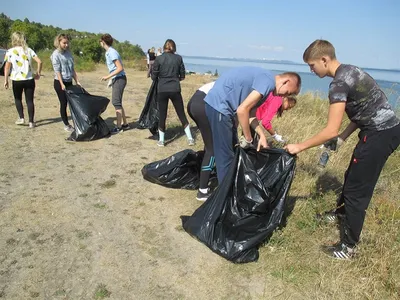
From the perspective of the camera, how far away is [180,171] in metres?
3.79

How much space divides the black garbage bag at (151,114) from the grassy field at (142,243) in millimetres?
1346

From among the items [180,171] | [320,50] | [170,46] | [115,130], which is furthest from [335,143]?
[115,130]

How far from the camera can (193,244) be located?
9.18ft

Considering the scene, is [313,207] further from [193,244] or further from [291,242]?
[193,244]

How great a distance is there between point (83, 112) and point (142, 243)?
3.00 m

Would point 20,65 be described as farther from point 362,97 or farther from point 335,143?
point 362,97

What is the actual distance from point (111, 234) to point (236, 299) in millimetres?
1225

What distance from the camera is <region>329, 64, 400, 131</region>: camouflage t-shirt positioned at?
2333 millimetres

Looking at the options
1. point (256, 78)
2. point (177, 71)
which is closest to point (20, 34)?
point (177, 71)

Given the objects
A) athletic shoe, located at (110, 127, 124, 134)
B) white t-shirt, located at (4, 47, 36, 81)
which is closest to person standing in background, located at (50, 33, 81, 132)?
white t-shirt, located at (4, 47, 36, 81)

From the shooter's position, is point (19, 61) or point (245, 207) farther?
point (19, 61)

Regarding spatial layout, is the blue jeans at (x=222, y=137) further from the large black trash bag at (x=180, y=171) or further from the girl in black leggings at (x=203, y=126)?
the large black trash bag at (x=180, y=171)

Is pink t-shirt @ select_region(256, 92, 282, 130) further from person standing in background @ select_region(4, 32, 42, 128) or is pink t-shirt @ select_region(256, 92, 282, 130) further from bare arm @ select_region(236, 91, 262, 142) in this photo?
person standing in background @ select_region(4, 32, 42, 128)

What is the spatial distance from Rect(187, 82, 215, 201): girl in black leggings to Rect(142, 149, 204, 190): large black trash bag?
32 cm
